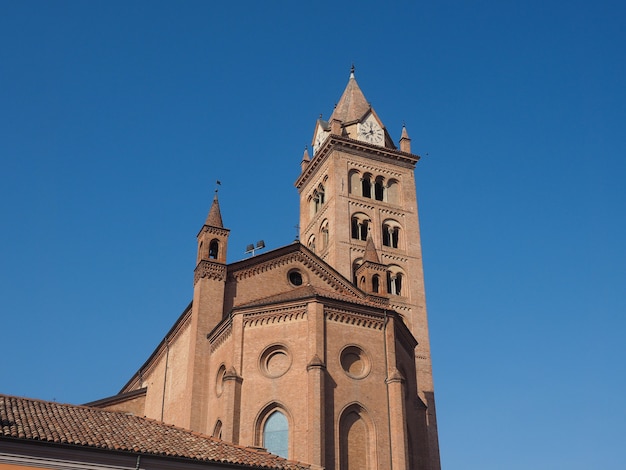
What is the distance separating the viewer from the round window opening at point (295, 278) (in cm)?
3247

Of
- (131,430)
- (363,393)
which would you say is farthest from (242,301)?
(131,430)

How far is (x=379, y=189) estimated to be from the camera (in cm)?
4816

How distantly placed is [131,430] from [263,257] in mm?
14018

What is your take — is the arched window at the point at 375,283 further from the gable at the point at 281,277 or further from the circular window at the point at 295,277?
the circular window at the point at 295,277

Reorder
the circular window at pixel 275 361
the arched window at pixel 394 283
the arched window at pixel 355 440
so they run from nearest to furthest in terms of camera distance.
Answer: the arched window at pixel 355 440 → the circular window at pixel 275 361 → the arched window at pixel 394 283

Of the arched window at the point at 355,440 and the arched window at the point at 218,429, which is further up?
the arched window at the point at 218,429

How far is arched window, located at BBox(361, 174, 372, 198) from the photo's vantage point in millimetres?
47562

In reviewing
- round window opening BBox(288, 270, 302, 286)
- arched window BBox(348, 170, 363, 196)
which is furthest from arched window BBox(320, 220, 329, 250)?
round window opening BBox(288, 270, 302, 286)

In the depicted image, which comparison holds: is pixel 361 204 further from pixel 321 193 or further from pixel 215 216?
pixel 215 216

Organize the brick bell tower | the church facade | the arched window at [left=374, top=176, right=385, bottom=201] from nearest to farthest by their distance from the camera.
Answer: the church facade < the brick bell tower < the arched window at [left=374, top=176, right=385, bottom=201]

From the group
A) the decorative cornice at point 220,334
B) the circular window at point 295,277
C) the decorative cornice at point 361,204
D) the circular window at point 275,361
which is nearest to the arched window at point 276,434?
the circular window at point 275,361

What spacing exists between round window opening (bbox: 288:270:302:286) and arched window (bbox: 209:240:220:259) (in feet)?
11.3

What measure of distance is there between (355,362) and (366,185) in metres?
22.8

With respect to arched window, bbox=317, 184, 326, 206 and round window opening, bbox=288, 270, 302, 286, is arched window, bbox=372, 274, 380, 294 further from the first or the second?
arched window, bbox=317, 184, 326, 206
